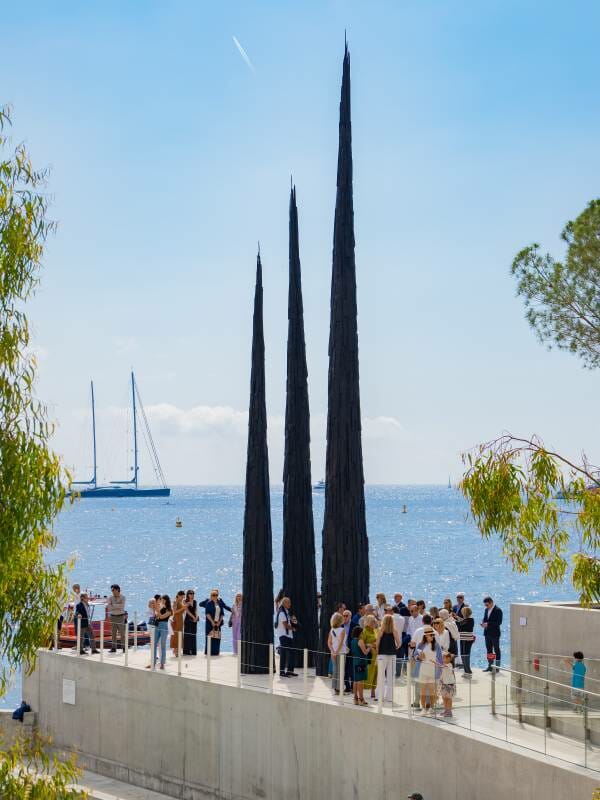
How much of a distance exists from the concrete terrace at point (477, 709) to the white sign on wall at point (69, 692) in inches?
113

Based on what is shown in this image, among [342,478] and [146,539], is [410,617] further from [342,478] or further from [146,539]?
[146,539]

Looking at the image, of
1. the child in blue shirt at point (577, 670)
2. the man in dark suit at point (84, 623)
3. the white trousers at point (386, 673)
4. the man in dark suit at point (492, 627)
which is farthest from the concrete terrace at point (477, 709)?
the man in dark suit at point (492, 627)

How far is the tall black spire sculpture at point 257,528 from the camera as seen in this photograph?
84.1 ft

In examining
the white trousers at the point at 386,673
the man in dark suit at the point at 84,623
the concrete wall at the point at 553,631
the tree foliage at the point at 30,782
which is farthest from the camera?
the man in dark suit at the point at 84,623

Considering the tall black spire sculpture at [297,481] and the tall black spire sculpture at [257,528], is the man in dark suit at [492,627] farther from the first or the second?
the tall black spire sculpture at [257,528]

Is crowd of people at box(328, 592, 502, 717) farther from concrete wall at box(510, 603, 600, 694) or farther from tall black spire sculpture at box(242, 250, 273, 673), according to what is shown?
tall black spire sculpture at box(242, 250, 273, 673)

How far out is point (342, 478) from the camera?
2494cm

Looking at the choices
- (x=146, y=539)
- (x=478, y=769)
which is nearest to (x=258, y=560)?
(x=478, y=769)

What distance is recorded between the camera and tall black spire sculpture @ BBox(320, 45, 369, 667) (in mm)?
24363

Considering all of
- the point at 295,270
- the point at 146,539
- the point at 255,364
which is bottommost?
the point at 146,539

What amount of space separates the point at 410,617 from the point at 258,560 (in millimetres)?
3924

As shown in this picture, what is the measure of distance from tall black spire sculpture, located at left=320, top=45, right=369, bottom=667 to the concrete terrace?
166cm

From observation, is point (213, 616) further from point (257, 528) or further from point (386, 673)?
point (386, 673)

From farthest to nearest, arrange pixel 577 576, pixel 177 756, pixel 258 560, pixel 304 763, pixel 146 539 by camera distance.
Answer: pixel 146 539 → pixel 258 560 → pixel 177 756 → pixel 304 763 → pixel 577 576
